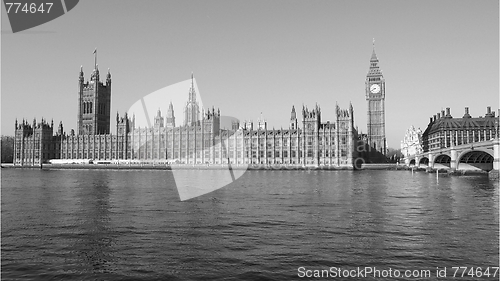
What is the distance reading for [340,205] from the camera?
35.6 m

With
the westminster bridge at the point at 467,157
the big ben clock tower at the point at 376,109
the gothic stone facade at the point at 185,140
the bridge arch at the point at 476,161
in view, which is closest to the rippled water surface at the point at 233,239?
the westminster bridge at the point at 467,157

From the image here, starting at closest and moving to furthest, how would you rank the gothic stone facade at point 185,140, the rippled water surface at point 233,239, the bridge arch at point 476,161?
the rippled water surface at point 233,239 < the bridge arch at point 476,161 < the gothic stone facade at point 185,140

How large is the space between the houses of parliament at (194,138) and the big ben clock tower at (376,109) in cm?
40

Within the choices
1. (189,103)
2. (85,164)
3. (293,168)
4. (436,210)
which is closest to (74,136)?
(85,164)

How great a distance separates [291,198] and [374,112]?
143 metres

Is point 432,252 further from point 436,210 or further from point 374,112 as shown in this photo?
point 374,112

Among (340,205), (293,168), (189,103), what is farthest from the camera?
(189,103)

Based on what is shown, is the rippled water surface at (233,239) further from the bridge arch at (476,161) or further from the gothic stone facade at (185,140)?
the gothic stone facade at (185,140)

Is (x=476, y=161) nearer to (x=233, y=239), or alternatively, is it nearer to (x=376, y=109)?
(x=376, y=109)

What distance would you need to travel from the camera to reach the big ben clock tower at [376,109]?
172 metres

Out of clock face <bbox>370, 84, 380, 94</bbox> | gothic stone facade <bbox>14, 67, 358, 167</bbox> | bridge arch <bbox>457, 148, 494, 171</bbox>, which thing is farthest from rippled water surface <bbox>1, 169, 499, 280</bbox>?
clock face <bbox>370, 84, 380, 94</bbox>

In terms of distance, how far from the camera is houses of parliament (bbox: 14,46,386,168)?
5458 inches

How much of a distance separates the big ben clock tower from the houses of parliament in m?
0.40

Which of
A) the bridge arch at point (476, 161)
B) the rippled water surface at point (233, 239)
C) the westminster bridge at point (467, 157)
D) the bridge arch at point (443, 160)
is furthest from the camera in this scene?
the bridge arch at point (443, 160)
